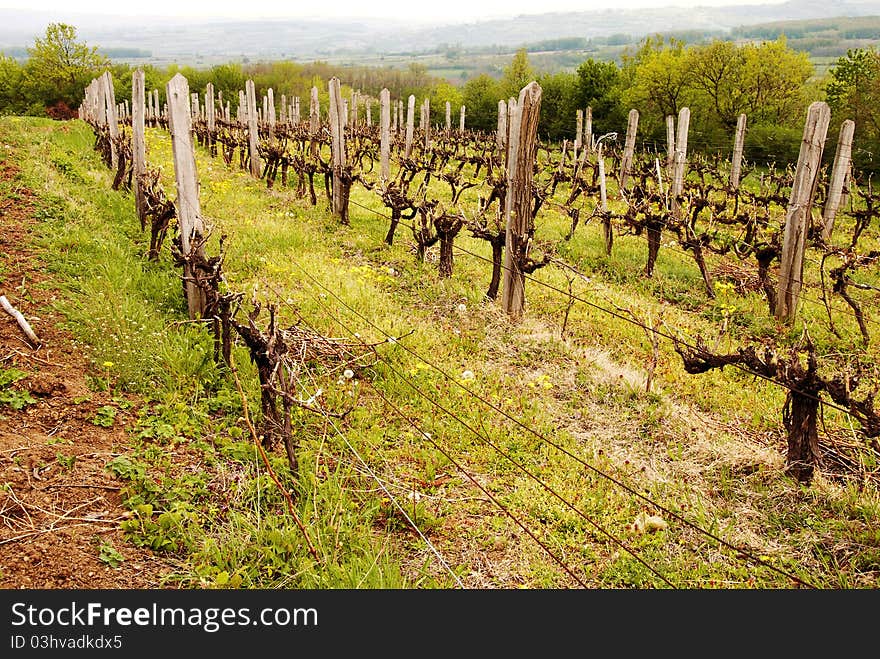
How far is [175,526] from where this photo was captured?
10.9ft

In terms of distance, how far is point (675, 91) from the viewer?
30.6m

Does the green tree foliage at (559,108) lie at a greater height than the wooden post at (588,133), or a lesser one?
greater

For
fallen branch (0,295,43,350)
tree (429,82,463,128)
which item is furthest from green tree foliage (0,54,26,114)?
fallen branch (0,295,43,350)

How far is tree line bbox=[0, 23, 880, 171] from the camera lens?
78.2 ft

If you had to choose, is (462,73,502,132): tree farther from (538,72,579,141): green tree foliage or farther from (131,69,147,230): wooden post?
→ (131,69,147,230): wooden post

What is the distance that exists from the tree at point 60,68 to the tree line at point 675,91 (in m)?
0.08

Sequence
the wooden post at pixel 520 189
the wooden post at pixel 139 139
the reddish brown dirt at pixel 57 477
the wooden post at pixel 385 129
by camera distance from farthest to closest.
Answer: the wooden post at pixel 385 129 < the wooden post at pixel 139 139 < the wooden post at pixel 520 189 < the reddish brown dirt at pixel 57 477

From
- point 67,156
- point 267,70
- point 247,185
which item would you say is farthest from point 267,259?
point 267,70

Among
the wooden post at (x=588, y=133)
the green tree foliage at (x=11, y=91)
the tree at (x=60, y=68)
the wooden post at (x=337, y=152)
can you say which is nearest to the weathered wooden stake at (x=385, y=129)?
the wooden post at (x=337, y=152)

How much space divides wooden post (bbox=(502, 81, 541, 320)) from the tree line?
1503 centimetres

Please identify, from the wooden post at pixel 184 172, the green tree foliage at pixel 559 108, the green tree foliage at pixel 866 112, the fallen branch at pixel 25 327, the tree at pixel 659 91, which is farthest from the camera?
the green tree foliage at pixel 559 108

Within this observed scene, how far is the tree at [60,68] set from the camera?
45625 millimetres

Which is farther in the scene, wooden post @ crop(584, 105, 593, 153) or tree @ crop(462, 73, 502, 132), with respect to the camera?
tree @ crop(462, 73, 502, 132)

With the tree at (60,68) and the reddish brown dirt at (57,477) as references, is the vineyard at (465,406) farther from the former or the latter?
the tree at (60,68)
